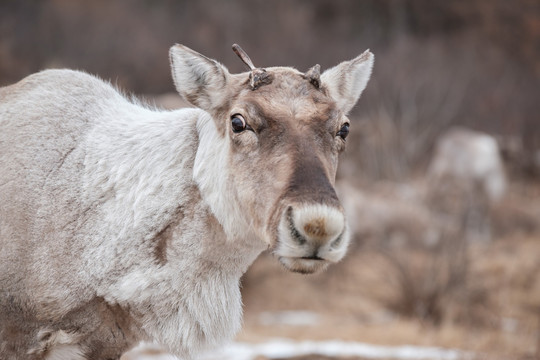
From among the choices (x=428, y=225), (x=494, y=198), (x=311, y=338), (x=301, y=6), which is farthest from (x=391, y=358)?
(x=301, y=6)

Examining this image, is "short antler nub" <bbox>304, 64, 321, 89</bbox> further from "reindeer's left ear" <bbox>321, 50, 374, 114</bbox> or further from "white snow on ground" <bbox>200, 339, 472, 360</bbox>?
"white snow on ground" <bbox>200, 339, 472, 360</bbox>

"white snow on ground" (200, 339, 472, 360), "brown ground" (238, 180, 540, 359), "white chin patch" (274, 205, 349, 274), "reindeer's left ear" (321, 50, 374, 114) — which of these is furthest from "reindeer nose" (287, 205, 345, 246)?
"brown ground" (238, 180, 540, 359)

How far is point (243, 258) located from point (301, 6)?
121 feet

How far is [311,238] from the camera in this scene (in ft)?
11.7

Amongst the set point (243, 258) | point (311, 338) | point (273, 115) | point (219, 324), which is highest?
point (273, 115)

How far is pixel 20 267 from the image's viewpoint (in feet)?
14.2

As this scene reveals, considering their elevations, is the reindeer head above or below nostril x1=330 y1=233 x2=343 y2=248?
above

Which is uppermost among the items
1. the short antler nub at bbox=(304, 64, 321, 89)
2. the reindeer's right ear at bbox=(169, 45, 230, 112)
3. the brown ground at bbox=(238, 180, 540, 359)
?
the short antler nub at bbox=(304, 64, 321, 89)

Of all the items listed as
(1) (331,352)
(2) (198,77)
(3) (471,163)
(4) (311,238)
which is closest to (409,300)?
(1) (331,352)

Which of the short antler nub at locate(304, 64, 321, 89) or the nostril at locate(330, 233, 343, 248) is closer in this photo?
the nostril at locate(330, 233, 343, 248)

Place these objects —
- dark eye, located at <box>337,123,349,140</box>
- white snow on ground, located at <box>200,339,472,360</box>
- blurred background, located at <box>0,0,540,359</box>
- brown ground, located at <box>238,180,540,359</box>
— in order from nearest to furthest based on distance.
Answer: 1. dark eye, located at <box>337,123,349,140</box>
2. white snow on ground, located at <box>200,339,472,360</box>
3. brown ground, located at <box>238,180,540,359</box>
4. blurred background, located at <box>0,0,540,359</box>

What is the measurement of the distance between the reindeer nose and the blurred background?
140 inches

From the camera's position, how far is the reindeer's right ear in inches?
171

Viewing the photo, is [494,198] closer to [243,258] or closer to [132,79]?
[132,79]
